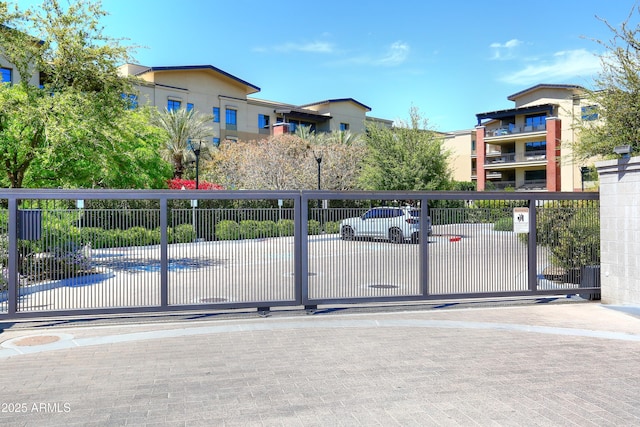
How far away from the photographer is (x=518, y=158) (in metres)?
55.2

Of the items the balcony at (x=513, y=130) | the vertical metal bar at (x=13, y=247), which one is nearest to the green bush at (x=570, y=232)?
the vertical metal bar at (x=13, y=247)

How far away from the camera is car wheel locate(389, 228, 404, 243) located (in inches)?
393

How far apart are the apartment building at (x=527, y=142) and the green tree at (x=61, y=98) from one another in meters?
45.8

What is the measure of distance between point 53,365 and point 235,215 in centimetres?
379

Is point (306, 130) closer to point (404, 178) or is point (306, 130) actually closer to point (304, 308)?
point (404, 178)

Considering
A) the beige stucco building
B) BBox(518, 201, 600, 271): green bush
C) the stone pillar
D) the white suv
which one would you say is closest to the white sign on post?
BBox(518, 201, 600, 271): green bush

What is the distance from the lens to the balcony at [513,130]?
53.1 metres

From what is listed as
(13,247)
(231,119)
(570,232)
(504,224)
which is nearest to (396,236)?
(504,224)

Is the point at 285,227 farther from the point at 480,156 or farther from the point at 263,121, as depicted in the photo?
the point at 480,156

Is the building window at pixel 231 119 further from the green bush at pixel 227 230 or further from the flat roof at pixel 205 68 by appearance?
the green bush at pixel 227 230

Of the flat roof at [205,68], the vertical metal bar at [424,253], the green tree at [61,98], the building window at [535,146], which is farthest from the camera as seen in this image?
the building window at [535,146]

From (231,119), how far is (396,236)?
4374 cm

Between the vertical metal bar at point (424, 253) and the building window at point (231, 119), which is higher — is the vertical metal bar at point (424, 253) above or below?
below

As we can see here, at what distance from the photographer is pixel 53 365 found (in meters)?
6.38
